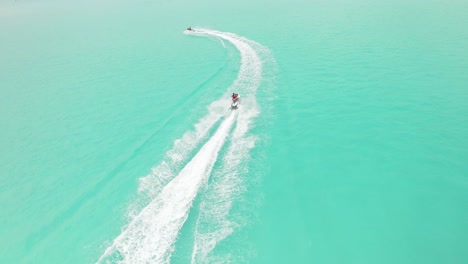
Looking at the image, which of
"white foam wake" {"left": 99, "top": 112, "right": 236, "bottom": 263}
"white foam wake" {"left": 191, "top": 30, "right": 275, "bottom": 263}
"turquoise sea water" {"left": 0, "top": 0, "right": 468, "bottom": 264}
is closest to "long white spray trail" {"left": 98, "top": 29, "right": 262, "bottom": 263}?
"white foam wake" {"left": 99, "top": 112, "right": 236, "bottom": 263}

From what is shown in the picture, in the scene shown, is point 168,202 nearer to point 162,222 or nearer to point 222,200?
point 162,222

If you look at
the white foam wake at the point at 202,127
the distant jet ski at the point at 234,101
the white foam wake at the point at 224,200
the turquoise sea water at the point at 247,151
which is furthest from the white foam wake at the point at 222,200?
the distant jet ski at the point at 234,101

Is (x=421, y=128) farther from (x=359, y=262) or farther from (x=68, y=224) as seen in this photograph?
(x=68, y=224)

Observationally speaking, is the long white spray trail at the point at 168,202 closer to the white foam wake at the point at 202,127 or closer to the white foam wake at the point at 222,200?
the white foam wake at the point at 202,127

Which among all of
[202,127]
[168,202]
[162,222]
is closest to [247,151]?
[202,127]

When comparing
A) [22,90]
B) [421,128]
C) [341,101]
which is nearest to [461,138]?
[421,128]

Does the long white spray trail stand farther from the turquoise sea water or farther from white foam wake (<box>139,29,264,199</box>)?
the turquoise sea water
